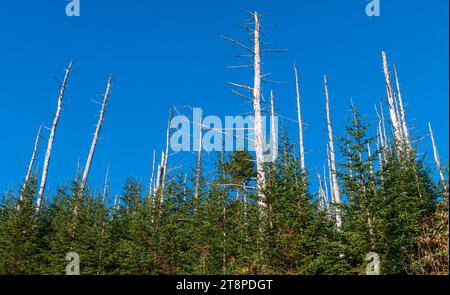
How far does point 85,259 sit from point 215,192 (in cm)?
594

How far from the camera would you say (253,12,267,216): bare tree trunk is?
39.8ft

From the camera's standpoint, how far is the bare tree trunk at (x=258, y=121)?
12133mm

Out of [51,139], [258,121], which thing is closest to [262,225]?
[258,121]

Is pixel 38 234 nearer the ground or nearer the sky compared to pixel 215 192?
nearer the ground

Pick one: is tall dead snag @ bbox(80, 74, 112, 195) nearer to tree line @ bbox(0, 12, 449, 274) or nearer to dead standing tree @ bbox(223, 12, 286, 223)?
tree line @ bbox(0, 12, 449, 274)

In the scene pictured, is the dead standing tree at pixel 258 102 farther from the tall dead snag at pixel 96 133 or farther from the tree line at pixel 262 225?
the tall dead snag at pixel 96 133

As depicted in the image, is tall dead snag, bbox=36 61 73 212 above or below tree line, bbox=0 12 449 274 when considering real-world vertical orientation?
above

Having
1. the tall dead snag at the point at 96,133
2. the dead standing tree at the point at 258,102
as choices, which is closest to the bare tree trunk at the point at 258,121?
the dead standing tree at the point at 258,102

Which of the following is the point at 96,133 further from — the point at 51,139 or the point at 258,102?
the point at 258,102

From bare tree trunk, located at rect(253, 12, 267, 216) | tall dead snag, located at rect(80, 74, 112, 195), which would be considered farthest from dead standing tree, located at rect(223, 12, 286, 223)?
tall dead snag, located at rect(80, 74, 112, 195)

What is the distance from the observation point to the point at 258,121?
1434 centimetres
